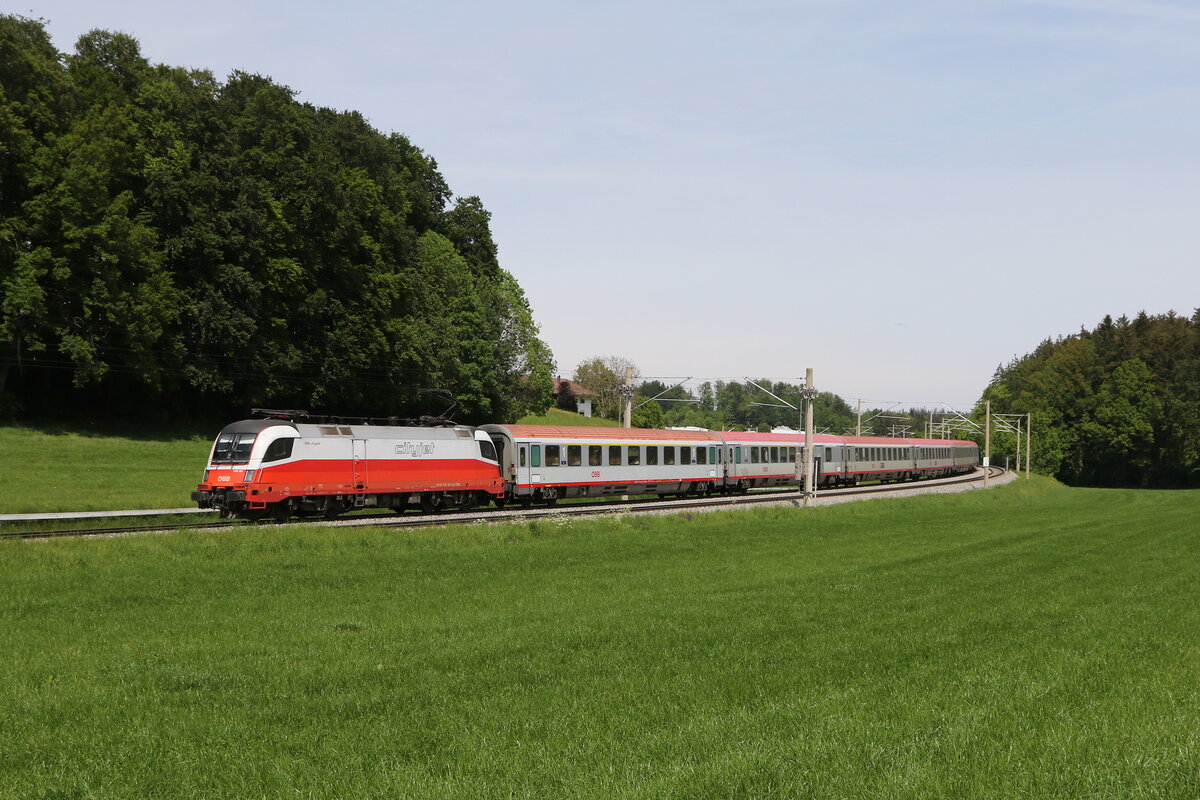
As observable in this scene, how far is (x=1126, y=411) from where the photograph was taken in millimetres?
118750

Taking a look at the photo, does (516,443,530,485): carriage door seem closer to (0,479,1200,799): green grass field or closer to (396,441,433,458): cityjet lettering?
(396,441,433,458): cityjet lettering

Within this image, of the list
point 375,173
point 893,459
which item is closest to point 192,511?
point 375,173

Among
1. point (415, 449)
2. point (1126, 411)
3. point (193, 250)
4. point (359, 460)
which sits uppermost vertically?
point (193, 250)

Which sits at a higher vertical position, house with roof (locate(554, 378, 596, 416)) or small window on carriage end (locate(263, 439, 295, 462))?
house with roof (locate(554, 378, 596, 416))

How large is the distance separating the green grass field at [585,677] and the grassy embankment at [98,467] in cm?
1761

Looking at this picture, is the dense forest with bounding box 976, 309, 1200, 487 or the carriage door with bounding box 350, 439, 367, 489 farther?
the dense forest with bounding box 976, 309, 1200, 487

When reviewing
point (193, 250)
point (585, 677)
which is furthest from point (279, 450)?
point (193, 250)

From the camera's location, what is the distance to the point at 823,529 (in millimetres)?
32969

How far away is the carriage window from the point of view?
31.8 meters

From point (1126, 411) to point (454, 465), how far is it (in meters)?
104

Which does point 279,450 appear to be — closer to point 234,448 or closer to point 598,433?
point 234,448

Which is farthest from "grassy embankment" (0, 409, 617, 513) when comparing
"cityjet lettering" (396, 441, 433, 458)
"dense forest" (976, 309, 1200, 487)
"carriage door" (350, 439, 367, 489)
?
"dense forest" (976, 309, 1200, 487)

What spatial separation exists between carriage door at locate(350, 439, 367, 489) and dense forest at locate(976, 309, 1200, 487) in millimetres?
98928

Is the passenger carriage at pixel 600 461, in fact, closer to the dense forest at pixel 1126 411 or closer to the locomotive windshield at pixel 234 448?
the locomotive windshield at pixel 234 448
